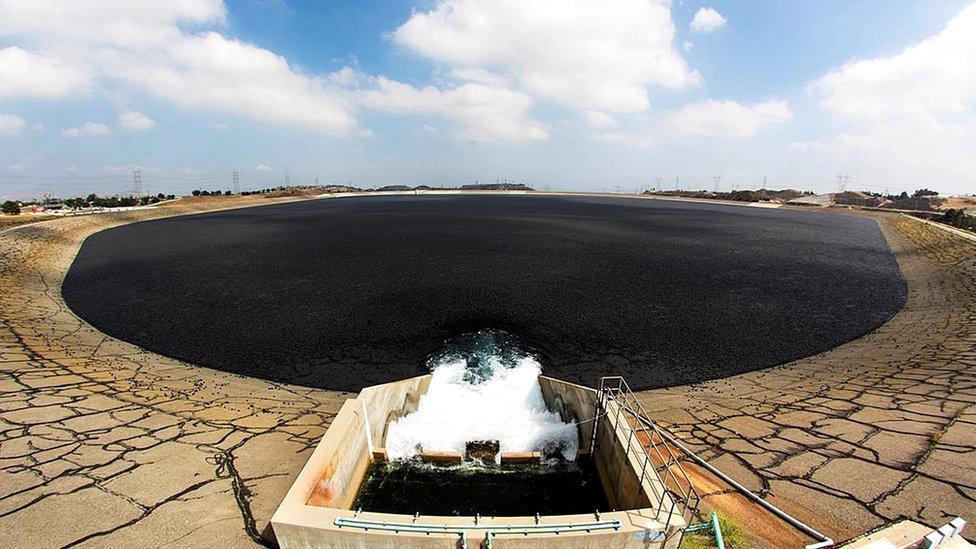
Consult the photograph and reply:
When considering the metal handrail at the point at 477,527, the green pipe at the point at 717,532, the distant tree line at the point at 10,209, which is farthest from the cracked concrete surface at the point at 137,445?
the distant tree line at the point at 10,209

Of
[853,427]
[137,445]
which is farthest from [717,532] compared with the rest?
[137,445]

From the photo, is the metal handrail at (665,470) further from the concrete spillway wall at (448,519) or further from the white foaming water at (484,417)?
the white foaming water at (484,417)

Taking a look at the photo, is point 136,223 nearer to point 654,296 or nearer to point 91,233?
point 91,233

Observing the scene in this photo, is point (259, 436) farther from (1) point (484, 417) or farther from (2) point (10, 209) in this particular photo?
(2) point (10, 209)

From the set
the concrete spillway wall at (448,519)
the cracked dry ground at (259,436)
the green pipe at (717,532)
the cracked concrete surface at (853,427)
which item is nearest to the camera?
the green pipe at (717,532)

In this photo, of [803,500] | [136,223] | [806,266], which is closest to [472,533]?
[803,500]
